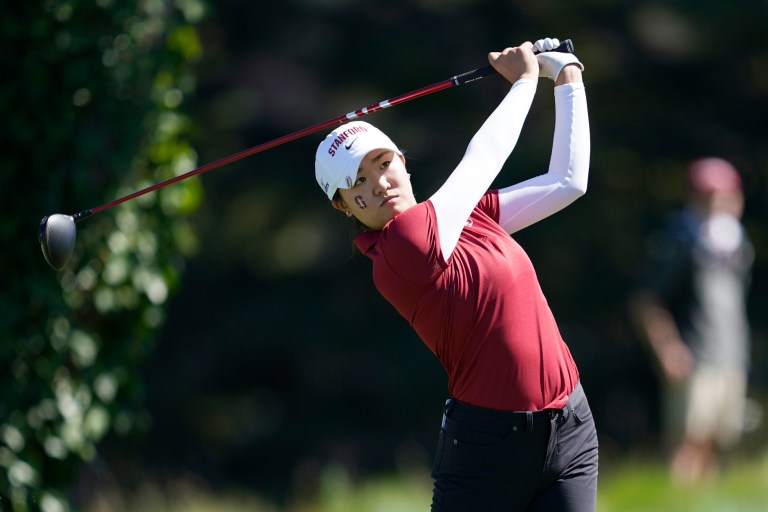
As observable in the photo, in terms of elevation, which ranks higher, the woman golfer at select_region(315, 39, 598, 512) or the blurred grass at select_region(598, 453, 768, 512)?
the woman golfer at select_region(315, 39, 598, 512)

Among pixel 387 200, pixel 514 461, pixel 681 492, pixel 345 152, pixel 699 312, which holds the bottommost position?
pixel 681 492

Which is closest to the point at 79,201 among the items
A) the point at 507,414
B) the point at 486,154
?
the point at 486,154

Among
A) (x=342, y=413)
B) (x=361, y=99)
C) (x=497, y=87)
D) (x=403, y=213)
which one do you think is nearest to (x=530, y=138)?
(x=497, y=87)

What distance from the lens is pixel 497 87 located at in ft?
38.6

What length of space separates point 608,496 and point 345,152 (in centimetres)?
320

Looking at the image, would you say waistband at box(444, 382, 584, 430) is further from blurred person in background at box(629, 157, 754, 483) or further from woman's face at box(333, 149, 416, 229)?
blurred person in background at box(629, 157, 754, 483)

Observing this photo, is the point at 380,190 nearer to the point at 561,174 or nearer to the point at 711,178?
the point at 561,174

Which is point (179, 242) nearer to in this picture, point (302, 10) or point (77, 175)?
point (77, 175)

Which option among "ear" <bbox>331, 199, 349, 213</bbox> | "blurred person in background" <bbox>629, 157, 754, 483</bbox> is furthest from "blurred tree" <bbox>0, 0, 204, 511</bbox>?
"blurred person in background" <bbox>629, 157, 754, 483</bbox>

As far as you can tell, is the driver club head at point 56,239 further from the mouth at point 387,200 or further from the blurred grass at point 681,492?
the blurred grass at point 681,492

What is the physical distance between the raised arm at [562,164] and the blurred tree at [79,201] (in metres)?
2.04

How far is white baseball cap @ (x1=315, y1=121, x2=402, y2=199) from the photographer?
141 inches

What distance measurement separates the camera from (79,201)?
17.1ft

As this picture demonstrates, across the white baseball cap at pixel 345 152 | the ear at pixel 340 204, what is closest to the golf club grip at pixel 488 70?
the white baseball cap at pixel 345 152
